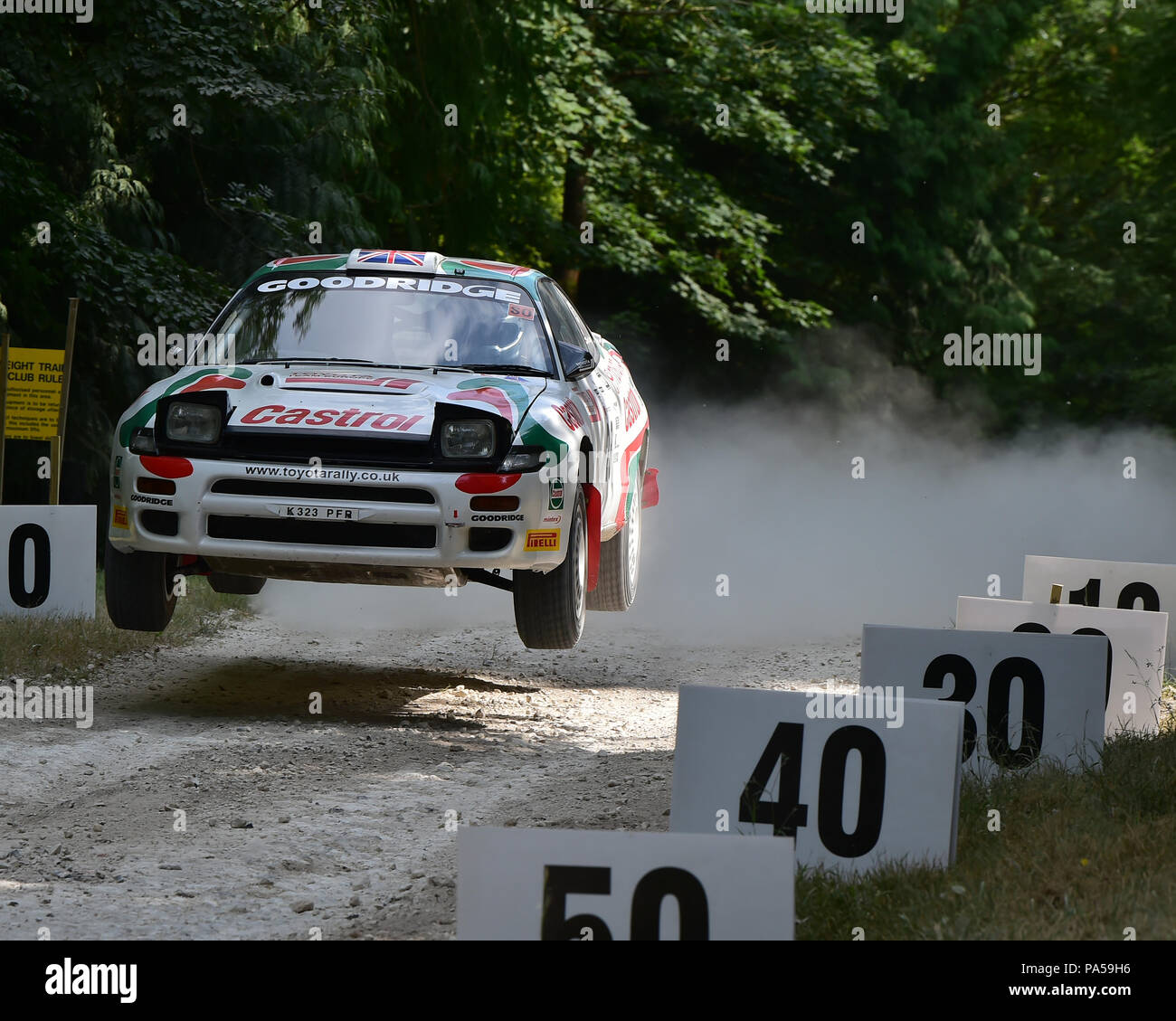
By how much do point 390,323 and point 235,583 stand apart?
2.17m

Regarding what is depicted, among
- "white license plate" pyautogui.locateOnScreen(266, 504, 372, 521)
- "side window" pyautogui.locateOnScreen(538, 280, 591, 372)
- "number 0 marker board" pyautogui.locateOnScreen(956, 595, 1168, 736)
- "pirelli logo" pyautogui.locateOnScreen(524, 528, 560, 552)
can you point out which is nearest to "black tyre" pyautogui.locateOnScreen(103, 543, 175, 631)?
"white license plate" pyautogui.locateOnScreen(266, 504, 372, 521)

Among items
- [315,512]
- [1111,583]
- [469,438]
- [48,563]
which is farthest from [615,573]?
[48,563]

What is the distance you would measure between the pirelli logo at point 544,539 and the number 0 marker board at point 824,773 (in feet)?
7.72

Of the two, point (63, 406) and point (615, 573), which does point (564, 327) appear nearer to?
point (615, 573)

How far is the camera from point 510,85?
19.6 meters

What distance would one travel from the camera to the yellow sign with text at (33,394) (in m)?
11.6

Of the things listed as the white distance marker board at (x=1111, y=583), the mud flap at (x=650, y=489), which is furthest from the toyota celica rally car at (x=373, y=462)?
the white distance marker board at (x=1111, y=583)

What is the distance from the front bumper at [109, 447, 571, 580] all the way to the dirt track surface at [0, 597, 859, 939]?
Answer: 96 cm

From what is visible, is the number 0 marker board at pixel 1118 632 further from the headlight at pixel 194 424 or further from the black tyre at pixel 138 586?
the black tyre at pixel 138 586

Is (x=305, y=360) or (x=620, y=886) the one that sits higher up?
(x=305, y=360)

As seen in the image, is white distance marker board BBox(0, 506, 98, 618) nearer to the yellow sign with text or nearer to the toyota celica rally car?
the toyota celica rally car

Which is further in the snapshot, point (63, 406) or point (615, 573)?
point (63, 406)

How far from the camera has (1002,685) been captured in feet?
20.5
